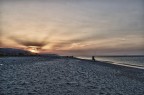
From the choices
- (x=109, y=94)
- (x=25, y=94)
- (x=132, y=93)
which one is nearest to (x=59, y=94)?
(x=25, y=94)

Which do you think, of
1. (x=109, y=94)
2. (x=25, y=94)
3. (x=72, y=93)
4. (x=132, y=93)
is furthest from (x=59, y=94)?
(x=132, y=93)

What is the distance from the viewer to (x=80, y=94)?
73.4ft

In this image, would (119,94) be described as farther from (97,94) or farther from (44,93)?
(44,93)

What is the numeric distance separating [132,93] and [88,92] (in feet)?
15.2

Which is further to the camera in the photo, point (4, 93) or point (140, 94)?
point (140, 94)

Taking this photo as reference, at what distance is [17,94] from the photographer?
2125 cm

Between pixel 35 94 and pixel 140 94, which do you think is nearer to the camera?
pixel 35 94

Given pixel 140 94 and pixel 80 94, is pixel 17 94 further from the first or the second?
pixel 140 94

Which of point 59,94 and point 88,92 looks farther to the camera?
point 88,92

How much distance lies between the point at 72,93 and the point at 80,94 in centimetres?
79

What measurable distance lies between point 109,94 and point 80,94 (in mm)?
2808

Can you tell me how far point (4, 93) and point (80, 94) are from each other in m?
7.18

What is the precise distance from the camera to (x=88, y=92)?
2334 cm

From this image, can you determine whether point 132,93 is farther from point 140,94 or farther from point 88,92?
Result: point 88,92
